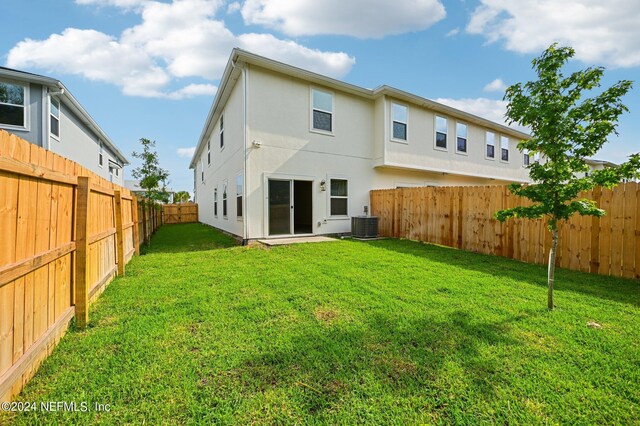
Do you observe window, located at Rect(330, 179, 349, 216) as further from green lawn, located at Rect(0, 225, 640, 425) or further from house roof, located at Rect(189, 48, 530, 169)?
green lawn, located at Rect(0, 225, 640, 425)

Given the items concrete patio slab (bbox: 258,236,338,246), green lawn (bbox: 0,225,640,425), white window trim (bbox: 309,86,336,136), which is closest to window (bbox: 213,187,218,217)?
concrete patio slab (bbox: 258,236,338,246)

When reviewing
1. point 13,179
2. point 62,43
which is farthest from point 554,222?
point 62,43

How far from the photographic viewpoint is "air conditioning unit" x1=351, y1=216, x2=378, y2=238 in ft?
31.3

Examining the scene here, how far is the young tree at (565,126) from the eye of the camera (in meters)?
2.95

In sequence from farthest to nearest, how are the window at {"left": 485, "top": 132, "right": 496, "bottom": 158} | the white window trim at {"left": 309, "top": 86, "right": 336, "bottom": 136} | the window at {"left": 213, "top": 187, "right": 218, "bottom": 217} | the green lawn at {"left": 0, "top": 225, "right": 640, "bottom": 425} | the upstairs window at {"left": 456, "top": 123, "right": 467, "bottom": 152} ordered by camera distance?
the window at {"left": 485, "top": 132, "right": 496, "bottom": 158} < the window at {"left": 213, "top": 187, "right": 218, "bottom": 217} < the upstairs window at {"left": 456, "top": 123, "right": 467, "bottom": 152} < the white window trim at {"left": 309, "top": 86, "right": 336, "bottom": 136} < the green lawn at {"left": 0, "top": 225, "right": 640, "bottom": 425}

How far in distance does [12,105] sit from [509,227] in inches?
626

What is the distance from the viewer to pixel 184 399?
1832mm

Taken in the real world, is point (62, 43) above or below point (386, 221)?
above

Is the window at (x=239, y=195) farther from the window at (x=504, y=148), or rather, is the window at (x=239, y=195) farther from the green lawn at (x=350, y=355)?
the window at (x=504, y=148)

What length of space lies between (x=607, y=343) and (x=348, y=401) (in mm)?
2650

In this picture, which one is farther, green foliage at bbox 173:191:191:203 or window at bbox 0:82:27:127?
green foliage at bbox 173:191:191:203

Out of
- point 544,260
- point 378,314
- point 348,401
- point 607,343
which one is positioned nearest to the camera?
point 348,401

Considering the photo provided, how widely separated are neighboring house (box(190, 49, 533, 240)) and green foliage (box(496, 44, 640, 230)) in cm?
687

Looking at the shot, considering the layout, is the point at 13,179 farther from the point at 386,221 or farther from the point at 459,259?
the point at 386,221
